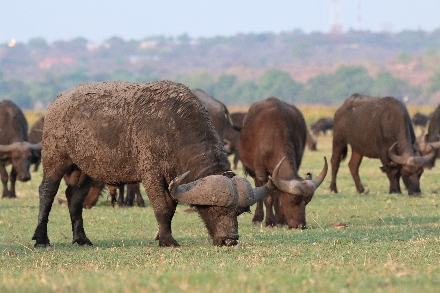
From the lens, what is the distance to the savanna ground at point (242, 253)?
768cm

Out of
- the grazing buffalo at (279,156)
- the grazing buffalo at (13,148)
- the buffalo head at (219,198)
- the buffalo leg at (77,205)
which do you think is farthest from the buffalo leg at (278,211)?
the grazing buffalo at (13,148)

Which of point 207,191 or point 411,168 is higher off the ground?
point 207,191

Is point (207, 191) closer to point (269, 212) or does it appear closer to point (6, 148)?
point (269, 212)

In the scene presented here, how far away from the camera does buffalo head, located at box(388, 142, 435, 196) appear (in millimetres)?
21453

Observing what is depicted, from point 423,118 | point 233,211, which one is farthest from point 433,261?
point 423,118

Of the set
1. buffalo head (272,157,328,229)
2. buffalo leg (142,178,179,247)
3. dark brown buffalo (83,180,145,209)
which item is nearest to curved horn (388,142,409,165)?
dark brown buffalo (83,180,145,209)

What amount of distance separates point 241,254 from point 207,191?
984 mm

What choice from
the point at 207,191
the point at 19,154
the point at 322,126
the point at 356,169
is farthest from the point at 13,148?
the point at 322,126

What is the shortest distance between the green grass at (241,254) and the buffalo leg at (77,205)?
312 mm

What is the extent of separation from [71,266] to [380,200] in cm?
1141

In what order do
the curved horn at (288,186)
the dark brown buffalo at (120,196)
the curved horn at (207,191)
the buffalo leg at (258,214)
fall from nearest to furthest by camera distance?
the curved horn at (207,191) → the curved horn at (288,186) → the buffalo leg at (258,214) → the dark brown buffalo at (120,196)

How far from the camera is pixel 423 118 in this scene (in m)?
55.1

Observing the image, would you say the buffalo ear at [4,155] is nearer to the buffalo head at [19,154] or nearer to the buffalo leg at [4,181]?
the buffalo head at [19,154]

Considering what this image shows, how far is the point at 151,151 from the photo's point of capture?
12.1 m
